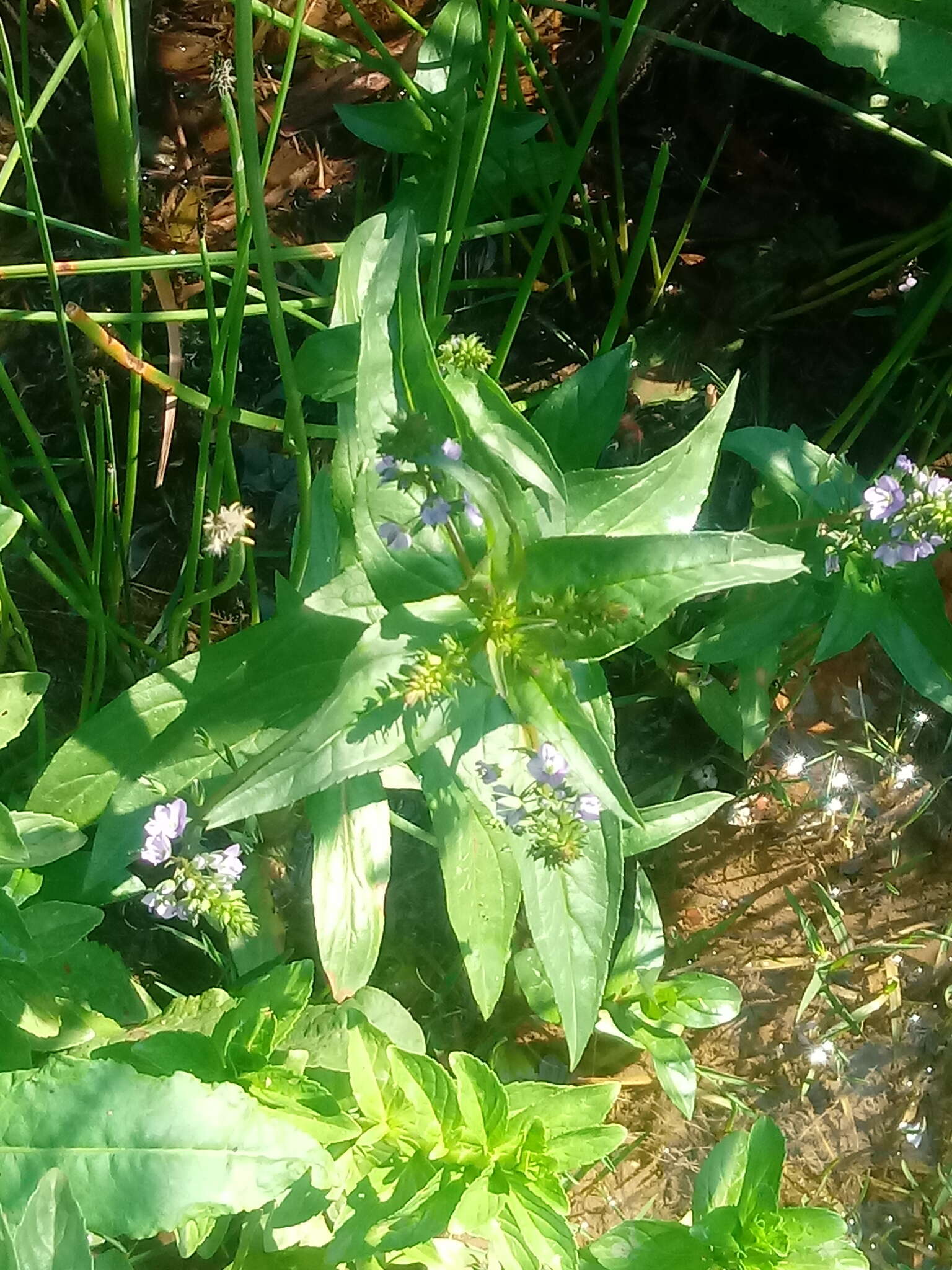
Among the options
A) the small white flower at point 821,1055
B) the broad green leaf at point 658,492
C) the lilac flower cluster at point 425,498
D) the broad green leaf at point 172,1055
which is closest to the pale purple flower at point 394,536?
the lilac flower cluster at point 425,498

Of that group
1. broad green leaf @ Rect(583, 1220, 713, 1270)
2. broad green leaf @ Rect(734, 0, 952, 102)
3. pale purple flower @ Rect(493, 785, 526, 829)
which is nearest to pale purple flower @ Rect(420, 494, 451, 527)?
pale purple flower @ Rect(493, 785, 526, 829)

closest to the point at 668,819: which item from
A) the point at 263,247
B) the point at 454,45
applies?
the point at 263,247

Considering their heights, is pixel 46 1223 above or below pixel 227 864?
below

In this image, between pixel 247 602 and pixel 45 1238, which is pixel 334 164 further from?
pixel 45 1238

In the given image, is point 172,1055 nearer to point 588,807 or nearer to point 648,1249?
point 588,807

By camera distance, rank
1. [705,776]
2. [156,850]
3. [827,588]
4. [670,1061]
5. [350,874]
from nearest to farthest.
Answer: [156,850] < [350,874] < [827,588] < [670,1061] < [705,776]

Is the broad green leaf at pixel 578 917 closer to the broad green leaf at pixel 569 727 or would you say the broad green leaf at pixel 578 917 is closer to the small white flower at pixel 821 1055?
the broad green leaf at pixel 569 727

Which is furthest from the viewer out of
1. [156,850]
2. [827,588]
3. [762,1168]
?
[762,1168]

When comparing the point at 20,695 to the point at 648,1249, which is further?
the point at 648,1249
